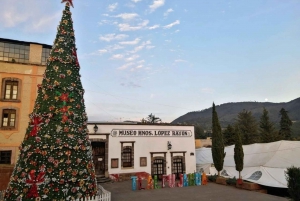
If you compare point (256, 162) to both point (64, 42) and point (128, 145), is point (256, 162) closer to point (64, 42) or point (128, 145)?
point (128, 145)

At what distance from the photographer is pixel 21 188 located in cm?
820

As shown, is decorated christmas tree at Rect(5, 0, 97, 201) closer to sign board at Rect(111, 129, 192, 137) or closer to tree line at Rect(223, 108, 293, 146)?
sign board at Rect(111, 129, 192, 137)

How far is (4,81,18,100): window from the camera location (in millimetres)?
17750

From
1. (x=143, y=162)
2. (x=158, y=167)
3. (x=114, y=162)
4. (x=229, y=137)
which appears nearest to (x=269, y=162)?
(x=158, y=167)

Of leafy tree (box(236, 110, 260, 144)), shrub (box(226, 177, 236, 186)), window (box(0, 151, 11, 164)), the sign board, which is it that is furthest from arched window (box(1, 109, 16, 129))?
leafy tree (box(236, 110, 260, 144))

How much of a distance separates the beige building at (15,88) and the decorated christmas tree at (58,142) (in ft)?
33.4

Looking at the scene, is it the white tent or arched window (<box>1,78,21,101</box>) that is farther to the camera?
arched window (<box>1,78,21,101</box>)

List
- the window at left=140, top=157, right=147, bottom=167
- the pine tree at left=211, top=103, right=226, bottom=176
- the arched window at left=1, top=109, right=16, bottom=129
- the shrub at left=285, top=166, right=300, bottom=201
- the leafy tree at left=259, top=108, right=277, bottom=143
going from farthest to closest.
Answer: the leafy tree at left=259, top=108, right=277, bottom=143
the window at left=140, top=157, right=147, bottom=167
the pine tree at left=211, top=103, right=226, bottom=176
the arched window at left=1, top=109, right=16, bottom=129
the shrub at left=285, top=166, right=300, bottom=201

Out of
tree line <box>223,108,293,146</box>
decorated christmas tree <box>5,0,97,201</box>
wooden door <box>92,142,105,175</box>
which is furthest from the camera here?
tree line <box>223,108,293,146</box>

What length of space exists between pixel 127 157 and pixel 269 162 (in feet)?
36.9

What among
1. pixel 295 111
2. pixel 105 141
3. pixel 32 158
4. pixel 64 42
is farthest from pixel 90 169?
pixel 295 111

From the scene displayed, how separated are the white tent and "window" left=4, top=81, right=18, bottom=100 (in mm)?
18744

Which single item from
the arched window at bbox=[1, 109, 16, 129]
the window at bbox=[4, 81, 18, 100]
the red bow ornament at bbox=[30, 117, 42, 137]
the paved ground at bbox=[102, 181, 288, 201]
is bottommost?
the paved ground at bbox=[102, 181, 288, 201]

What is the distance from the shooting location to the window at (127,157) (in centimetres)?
1917
